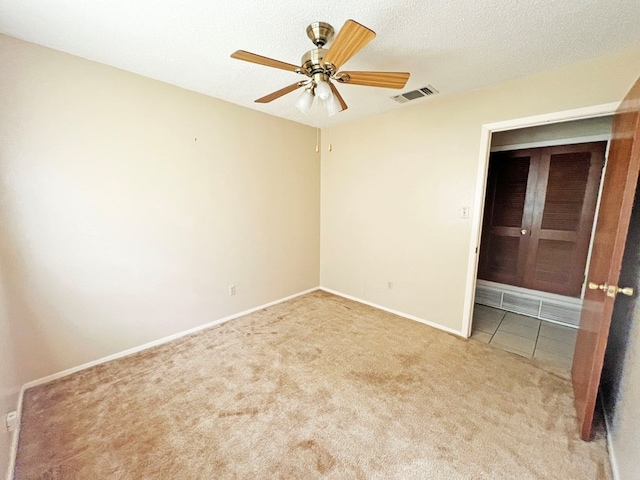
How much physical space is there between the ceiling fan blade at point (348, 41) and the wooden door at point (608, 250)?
142cm

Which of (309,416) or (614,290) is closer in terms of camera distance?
(614,290)

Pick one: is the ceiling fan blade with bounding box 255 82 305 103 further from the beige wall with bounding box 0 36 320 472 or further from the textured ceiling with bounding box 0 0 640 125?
the beige wall with bounding box 0 36 320 472

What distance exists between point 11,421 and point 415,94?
12.3 feet

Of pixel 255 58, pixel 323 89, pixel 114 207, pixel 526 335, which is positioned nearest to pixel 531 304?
pixel 526 335

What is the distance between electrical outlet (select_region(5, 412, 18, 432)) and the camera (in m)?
1.43

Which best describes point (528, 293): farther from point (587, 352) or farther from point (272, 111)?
point (272, 111)

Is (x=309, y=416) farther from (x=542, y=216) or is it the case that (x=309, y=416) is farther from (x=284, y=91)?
(x=542, y=216)

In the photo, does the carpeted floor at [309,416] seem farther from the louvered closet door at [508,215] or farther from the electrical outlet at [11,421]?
the louvered closet door at [508,215]

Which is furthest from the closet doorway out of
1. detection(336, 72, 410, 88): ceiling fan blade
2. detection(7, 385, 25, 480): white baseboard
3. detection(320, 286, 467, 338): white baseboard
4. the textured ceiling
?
detection(7, 385, 25, 480): white baseboard

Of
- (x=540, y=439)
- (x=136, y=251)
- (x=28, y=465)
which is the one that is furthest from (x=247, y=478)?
(x=136, y=251)

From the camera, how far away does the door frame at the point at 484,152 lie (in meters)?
1.93

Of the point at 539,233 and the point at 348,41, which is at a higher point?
the point at 348,41

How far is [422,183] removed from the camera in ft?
9.25

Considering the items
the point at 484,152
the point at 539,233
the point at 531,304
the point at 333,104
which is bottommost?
the point at 531,304
